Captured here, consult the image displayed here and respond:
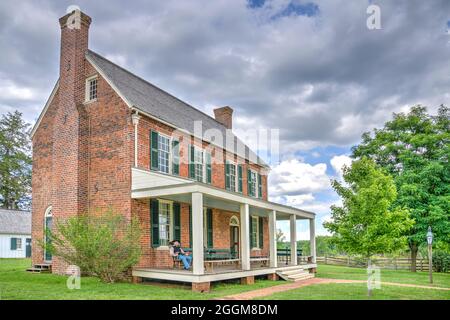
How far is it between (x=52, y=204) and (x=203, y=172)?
21.5ft

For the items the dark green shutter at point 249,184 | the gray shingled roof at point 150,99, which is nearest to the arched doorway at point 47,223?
the gray shingled roof at point 150,99

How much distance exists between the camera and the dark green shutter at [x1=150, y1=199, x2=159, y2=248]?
14852 millimetres

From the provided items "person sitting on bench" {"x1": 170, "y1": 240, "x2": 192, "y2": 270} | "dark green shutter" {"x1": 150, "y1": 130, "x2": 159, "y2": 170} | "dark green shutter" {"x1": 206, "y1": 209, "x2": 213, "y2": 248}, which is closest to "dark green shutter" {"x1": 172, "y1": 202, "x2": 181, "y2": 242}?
"person sitting on bench" {"x1": 170, "y1": 240, "x2": 192, "y2": 270}

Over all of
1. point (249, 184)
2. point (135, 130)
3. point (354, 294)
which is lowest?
point (354, 294)

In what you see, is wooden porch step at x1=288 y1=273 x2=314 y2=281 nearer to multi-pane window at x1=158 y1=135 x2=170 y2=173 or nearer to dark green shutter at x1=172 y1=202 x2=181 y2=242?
dark green shutter at x1=172 y1=202 x2=181 y2=242

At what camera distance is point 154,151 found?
15.7 m

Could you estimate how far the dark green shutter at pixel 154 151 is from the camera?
1552 cm

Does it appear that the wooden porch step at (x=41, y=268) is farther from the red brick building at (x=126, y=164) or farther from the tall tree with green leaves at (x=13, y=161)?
the tall tree with green leaves at (x=13, y=161)

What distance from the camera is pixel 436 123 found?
26.5 meters

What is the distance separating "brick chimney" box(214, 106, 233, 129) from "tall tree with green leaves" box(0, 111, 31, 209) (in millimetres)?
24138

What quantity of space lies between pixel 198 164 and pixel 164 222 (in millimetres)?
3802

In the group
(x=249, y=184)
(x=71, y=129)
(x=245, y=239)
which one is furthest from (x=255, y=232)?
(x=71, y=129)

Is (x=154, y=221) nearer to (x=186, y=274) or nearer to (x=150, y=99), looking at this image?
(x=186, y=274)

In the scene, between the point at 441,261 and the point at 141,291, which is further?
the point at 441,261
